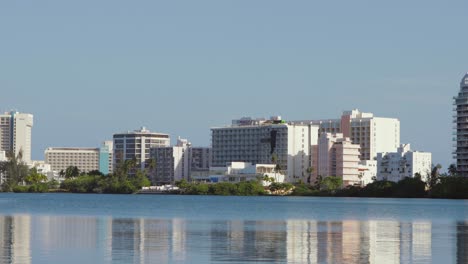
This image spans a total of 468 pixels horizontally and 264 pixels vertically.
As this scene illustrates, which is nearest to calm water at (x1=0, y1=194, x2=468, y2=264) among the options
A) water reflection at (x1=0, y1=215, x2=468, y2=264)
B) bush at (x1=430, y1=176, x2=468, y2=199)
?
water reflection at (x1=0, y1=215, x2=468, y2=264)

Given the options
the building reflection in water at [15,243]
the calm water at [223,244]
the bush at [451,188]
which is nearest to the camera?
the building reflection in water at [15,243]

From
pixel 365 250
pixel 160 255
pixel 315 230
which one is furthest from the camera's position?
pixel 315 230

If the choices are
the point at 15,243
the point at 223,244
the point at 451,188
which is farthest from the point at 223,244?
the point at 451,188

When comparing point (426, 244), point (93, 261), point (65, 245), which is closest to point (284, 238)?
point (426, 244)

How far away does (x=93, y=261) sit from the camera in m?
34.5

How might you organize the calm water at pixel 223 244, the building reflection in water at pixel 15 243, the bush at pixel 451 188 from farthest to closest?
the bush at pixel 451 188
the calm water at pixel 223 244
the building reflection in water at pixel 15 243

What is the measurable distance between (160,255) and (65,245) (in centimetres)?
597

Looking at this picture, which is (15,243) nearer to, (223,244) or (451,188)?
(223,244)

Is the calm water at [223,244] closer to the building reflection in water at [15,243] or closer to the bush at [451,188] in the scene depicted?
the building reflection in water at [15,243]

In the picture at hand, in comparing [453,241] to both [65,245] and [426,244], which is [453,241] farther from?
[65,245]

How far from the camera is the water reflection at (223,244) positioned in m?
36.1

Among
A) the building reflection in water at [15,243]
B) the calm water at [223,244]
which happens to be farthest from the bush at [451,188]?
the building reflection in water at [15,243]

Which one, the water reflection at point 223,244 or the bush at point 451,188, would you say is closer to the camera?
the water reflection at point 223,244

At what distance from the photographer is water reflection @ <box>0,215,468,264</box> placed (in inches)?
1421
